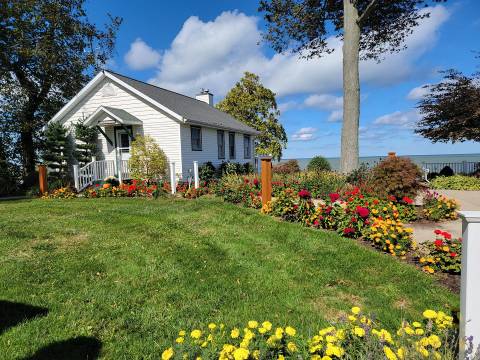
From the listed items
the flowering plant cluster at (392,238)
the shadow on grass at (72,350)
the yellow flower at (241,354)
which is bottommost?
the shadow on grass at (72,350)

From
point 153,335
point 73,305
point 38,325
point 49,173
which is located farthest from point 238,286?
point 49,173

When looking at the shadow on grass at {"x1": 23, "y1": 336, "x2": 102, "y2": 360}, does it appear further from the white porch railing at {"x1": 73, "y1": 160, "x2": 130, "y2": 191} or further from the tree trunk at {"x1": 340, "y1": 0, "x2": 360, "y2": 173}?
the white porch railing at {"x1": 73, "y1": 160, "x2": 130, "y2": 191}

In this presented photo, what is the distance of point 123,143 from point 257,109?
16.7 metres

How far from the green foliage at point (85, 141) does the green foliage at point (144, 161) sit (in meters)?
2.57

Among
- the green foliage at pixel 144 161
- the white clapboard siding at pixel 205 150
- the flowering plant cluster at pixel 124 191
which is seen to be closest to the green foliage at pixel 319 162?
the white clapboard siding at pixel 205 150

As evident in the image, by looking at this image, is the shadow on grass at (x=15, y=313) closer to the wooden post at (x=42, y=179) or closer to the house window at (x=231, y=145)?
the wooden post at (x=42, y=179)

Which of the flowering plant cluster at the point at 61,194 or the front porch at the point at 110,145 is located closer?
the flowering plant cluster at the point at 61,194

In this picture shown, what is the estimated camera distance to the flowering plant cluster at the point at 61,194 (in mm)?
11578

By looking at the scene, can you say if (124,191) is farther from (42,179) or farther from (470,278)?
(470,278)

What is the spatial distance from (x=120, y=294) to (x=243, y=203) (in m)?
5.42

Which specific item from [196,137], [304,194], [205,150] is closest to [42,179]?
[196,137]

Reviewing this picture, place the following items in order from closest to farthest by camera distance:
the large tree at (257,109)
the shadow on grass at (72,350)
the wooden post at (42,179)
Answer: the shadow on grass at (72,350), the wooden post at (42,179), the large tree at (257,109)

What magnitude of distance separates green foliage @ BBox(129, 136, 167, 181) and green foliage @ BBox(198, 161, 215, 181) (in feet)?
6.99

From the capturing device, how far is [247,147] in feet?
72.7
